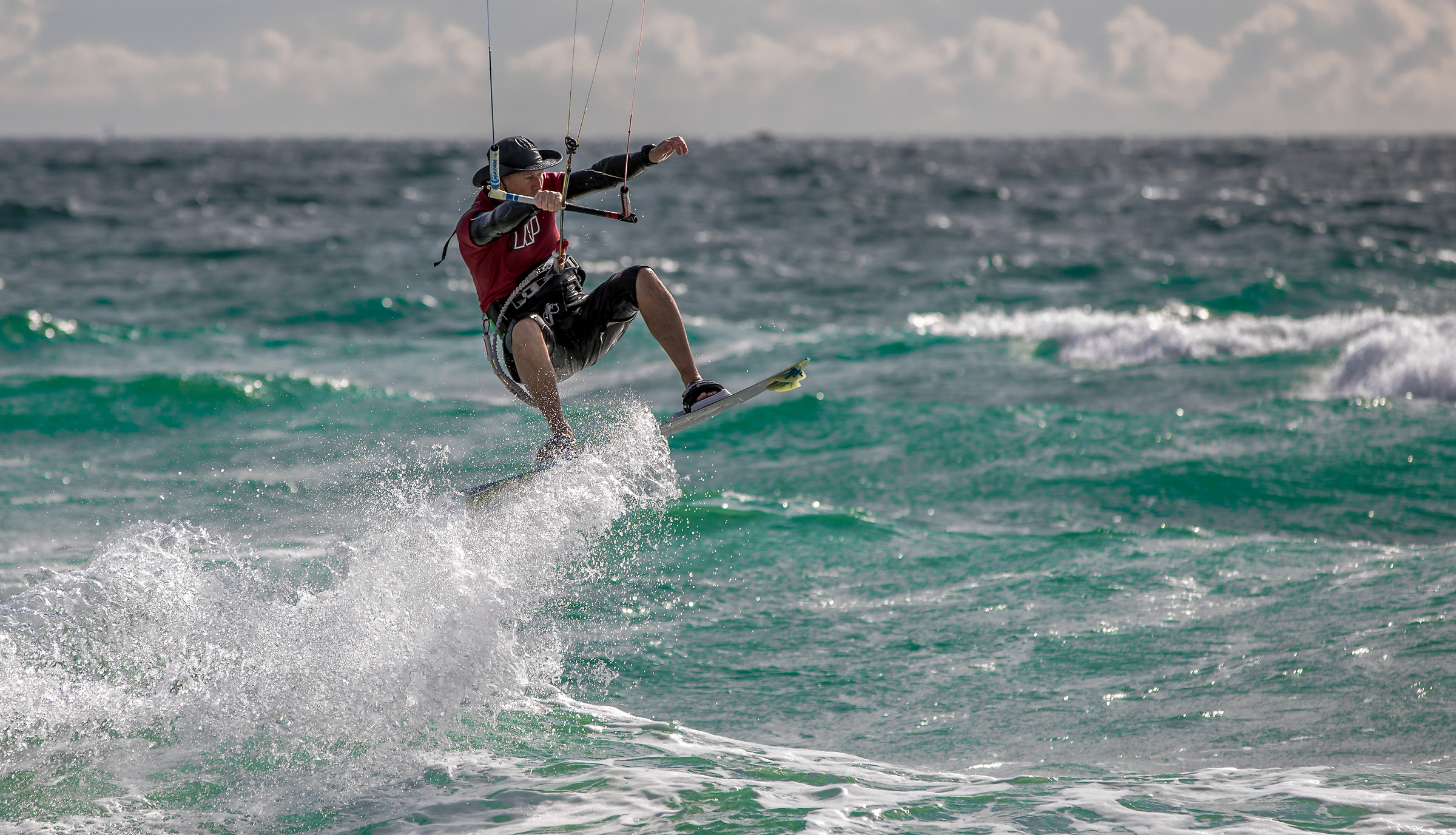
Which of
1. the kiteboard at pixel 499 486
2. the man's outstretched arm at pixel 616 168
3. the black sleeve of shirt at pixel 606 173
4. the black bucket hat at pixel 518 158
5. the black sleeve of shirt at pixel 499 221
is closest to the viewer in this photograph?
the black sleeve of shirt at pixel 499 221

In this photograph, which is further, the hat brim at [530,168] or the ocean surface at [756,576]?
the hat brim at [530,168]

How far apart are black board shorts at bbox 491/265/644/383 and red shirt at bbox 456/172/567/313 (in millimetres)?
144

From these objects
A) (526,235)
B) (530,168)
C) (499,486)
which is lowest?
(499,486)

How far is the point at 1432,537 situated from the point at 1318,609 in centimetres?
233

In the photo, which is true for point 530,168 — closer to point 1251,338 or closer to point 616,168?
point 616,168

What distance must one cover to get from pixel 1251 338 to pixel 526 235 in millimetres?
13956

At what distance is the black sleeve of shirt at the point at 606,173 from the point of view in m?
6.81

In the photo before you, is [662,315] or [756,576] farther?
[756,576]

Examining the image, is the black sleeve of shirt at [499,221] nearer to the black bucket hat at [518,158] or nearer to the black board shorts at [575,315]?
the black bucket hat at [518,158]

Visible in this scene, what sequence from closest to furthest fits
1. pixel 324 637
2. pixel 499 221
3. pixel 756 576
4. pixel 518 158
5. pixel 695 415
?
pixel 324 637 < pixel 499 221 < pixel 518 158 < pixel 695 415 < pixel 756 576

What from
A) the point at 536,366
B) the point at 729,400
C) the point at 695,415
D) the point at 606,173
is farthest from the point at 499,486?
the point at 606,173

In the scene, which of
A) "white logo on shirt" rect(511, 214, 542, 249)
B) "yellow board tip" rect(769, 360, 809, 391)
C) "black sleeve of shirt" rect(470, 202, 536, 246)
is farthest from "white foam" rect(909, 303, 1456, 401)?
"black sleeve of shirt" rect(470, 202, 536, 246)

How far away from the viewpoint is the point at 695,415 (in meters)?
6.80

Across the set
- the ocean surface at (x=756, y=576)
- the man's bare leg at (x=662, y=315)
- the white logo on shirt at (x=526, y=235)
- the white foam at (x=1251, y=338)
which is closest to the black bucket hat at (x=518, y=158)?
the white logo on shirt at (x=526, y=235)
